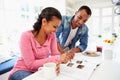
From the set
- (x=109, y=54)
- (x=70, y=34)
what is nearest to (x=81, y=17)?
(x=70, y=34)

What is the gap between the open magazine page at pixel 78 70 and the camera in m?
0.84

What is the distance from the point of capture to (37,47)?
3.43 feet

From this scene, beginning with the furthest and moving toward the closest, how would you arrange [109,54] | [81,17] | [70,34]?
[70,34] < [81,17] < [109,54]

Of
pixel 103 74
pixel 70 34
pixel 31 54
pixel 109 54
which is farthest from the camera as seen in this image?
pixel 70 34

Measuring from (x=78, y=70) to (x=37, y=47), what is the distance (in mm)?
344

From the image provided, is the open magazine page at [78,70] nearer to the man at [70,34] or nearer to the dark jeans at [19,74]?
the dark jeans at [19,74]

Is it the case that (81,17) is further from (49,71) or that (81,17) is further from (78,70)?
(49,71)

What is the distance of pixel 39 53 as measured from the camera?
1.06m

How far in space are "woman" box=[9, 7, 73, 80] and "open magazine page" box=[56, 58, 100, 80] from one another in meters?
0.06

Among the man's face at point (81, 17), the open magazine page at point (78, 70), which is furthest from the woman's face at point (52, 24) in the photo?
the man's face at point (81, 17)

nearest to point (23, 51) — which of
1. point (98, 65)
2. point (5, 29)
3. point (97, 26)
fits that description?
point (98, 65)

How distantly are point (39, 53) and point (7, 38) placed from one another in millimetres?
1462

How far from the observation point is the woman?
38.6 inches

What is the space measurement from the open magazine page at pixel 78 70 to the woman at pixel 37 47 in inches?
2.2
